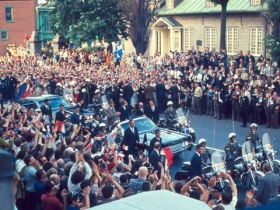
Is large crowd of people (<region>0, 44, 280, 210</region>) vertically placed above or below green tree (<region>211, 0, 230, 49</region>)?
below

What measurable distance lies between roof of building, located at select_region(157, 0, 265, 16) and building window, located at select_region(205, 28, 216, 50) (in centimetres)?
156

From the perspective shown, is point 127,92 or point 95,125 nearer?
point 95,125

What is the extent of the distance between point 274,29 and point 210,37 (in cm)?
1273

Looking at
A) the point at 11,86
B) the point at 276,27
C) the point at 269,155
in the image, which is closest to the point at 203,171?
the point at 269,155

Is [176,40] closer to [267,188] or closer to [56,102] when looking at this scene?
[56,102]

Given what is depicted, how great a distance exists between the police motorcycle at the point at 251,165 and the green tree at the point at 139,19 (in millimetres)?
32793

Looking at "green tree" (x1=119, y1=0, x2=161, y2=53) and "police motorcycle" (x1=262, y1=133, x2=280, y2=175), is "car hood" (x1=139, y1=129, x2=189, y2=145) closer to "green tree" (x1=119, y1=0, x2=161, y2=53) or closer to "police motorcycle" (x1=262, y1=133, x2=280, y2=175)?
"police motorcycle" (x1=262, y1=133, x2=280, y2=175)

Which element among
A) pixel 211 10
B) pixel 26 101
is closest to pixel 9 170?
pixel 26 101

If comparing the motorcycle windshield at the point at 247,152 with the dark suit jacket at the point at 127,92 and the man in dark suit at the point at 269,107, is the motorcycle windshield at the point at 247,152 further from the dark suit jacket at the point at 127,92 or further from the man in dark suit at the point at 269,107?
the dark suit jacket at the point at 127,92

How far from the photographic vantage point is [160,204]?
3.16 meters

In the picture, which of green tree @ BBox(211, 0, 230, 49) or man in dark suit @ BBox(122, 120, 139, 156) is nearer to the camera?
man in dark suit @ BBox(122, 120, 139, 156)

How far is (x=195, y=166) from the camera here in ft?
41.0

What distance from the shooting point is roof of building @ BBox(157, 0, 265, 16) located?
4203 centimetres

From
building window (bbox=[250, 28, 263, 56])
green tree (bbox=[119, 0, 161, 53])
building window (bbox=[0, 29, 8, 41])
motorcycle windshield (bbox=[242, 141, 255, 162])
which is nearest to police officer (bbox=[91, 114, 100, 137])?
motorcycle windshield (bbox=[242, 141, 255, 162])
